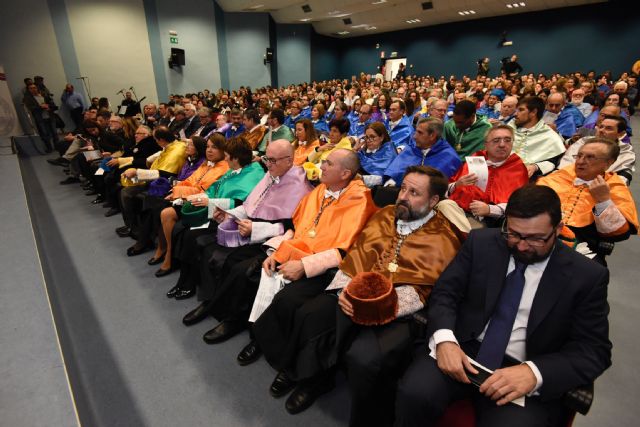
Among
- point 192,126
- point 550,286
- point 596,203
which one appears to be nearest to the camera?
point 550,286

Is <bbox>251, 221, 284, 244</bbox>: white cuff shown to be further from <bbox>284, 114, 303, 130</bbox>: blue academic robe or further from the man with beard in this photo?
<bbox>284, 114, 303, 130</bbox>: blue academic robe

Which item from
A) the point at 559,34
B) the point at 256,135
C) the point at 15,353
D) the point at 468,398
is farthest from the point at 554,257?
the point at 559,34

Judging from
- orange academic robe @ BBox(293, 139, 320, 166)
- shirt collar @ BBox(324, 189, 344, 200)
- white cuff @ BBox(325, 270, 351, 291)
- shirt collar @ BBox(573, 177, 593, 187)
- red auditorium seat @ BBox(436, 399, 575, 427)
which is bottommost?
red auditorium seat @ BBox(436, 399, 575, 427)

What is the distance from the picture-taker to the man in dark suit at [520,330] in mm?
1333

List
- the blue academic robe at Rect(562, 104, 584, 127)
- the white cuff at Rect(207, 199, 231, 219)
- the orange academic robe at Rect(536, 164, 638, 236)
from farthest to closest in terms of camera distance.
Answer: the blue academic robe at Rect(562, 104, 584, 127)
the white cuff at Rect(207, 199, 231, 219)
the orange academic robe at Rect(536, 164, 638, 236)

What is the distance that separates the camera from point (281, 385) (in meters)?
2.06

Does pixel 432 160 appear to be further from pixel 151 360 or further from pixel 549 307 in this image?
pixel 151 360

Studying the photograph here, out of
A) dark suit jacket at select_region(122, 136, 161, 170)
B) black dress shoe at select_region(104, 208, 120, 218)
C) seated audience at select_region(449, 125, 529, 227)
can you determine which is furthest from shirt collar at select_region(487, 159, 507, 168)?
black dress shoe at select_region(104, 208, 120, 218)

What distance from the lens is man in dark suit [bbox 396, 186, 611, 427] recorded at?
1333mm

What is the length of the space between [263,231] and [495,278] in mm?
1688

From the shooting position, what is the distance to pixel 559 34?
15.5m

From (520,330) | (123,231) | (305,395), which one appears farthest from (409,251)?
(123,231)

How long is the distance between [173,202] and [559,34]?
19.3 meters

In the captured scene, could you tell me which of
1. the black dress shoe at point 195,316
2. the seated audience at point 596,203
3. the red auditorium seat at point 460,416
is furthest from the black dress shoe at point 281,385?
the seated audience at point 596,203
